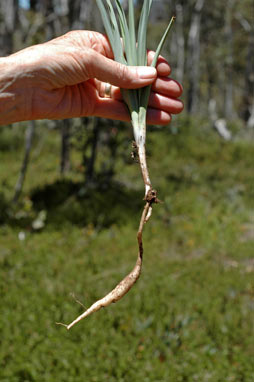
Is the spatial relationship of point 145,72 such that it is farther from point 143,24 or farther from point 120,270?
point 120,270

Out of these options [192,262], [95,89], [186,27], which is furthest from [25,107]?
[186,27]

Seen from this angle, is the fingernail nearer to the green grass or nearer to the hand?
the hand

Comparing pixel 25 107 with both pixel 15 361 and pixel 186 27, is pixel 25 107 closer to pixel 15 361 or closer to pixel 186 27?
pixel 15 361

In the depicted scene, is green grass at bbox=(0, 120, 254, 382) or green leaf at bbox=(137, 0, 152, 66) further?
green grass at bbox=(0, 120, 254, 382)

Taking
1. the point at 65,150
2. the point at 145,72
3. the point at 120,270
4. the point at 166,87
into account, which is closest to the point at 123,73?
the point at 145,72

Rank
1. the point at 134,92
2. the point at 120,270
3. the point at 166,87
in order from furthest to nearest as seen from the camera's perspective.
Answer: the point at 120,270
the point at 166,87
the point at 134,92

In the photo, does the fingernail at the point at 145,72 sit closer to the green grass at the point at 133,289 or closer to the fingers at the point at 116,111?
the fingers at the point at 116,111

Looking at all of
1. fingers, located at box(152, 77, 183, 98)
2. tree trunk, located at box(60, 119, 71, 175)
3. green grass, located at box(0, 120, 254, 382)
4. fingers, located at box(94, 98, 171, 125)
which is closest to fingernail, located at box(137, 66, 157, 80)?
fingers, located at box(152, 77, 183, 98)
